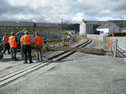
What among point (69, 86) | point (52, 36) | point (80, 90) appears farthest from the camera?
point (52, 36)

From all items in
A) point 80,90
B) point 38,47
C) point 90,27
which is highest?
point 90,27

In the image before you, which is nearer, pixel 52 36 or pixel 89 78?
pixel 89 78

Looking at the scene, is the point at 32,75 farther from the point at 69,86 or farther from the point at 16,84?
the point at 69,86

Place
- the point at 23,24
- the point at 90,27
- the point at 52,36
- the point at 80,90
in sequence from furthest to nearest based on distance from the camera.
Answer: the point at 90,27, the point at 23,24, the point at 52,36, the point at 80,90

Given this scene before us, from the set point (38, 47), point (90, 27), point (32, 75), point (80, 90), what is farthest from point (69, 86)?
point (90, 27)

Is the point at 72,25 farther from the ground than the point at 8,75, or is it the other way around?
the point at 72,25

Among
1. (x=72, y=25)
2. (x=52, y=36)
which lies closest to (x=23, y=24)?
(x=52, y=36)

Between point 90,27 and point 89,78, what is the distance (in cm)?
7147

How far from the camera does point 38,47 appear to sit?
7.42 metres

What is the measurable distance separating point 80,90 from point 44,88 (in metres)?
1.24

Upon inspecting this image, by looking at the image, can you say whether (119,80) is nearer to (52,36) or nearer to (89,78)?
(89,78)

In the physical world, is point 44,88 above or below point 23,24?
below

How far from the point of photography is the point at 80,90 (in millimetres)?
3885

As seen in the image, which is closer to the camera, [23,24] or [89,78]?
[89,78]
